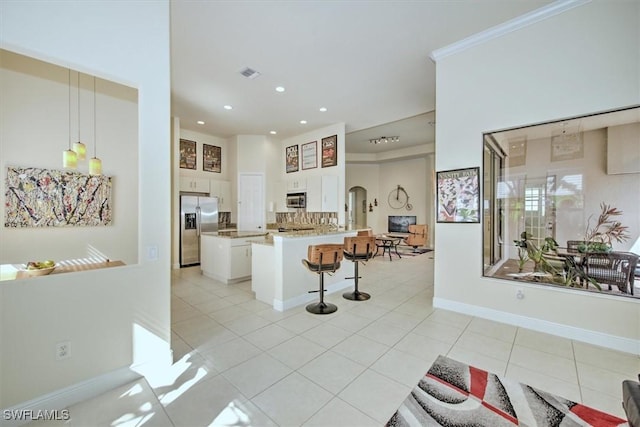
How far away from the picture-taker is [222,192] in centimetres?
718

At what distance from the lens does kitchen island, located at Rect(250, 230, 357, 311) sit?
11.8 ft

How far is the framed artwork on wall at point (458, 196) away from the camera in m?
3.36

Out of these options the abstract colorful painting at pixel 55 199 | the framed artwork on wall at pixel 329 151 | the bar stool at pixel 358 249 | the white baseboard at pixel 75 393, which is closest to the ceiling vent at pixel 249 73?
the abstract colorful painting at pixel 55 199

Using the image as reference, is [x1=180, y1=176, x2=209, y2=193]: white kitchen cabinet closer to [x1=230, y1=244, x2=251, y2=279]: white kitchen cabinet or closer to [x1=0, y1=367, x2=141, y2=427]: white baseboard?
[x1=230, y1=244, x2=251, y2=279]: white kitchen cabinet

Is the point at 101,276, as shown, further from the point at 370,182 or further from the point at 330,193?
the point at 370,182

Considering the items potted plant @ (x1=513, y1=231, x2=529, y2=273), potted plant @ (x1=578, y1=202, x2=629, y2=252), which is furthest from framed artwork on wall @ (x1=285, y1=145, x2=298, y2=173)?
potted plant @ (x1=578, y1=202, x2=629, y2=252)

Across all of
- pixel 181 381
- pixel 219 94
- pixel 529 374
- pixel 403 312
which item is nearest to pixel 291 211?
pixel 219 94

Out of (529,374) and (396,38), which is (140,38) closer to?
(396,38)

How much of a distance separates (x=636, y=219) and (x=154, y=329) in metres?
5.21

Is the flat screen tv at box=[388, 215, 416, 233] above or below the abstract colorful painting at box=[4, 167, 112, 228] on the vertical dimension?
below

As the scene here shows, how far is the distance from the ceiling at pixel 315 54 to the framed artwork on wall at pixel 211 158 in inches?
44.4

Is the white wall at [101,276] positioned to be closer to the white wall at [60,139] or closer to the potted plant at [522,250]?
the white wall at [60,139]

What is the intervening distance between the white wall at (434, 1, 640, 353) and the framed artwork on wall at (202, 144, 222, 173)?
5948 mm

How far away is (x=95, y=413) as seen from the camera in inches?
69.2
